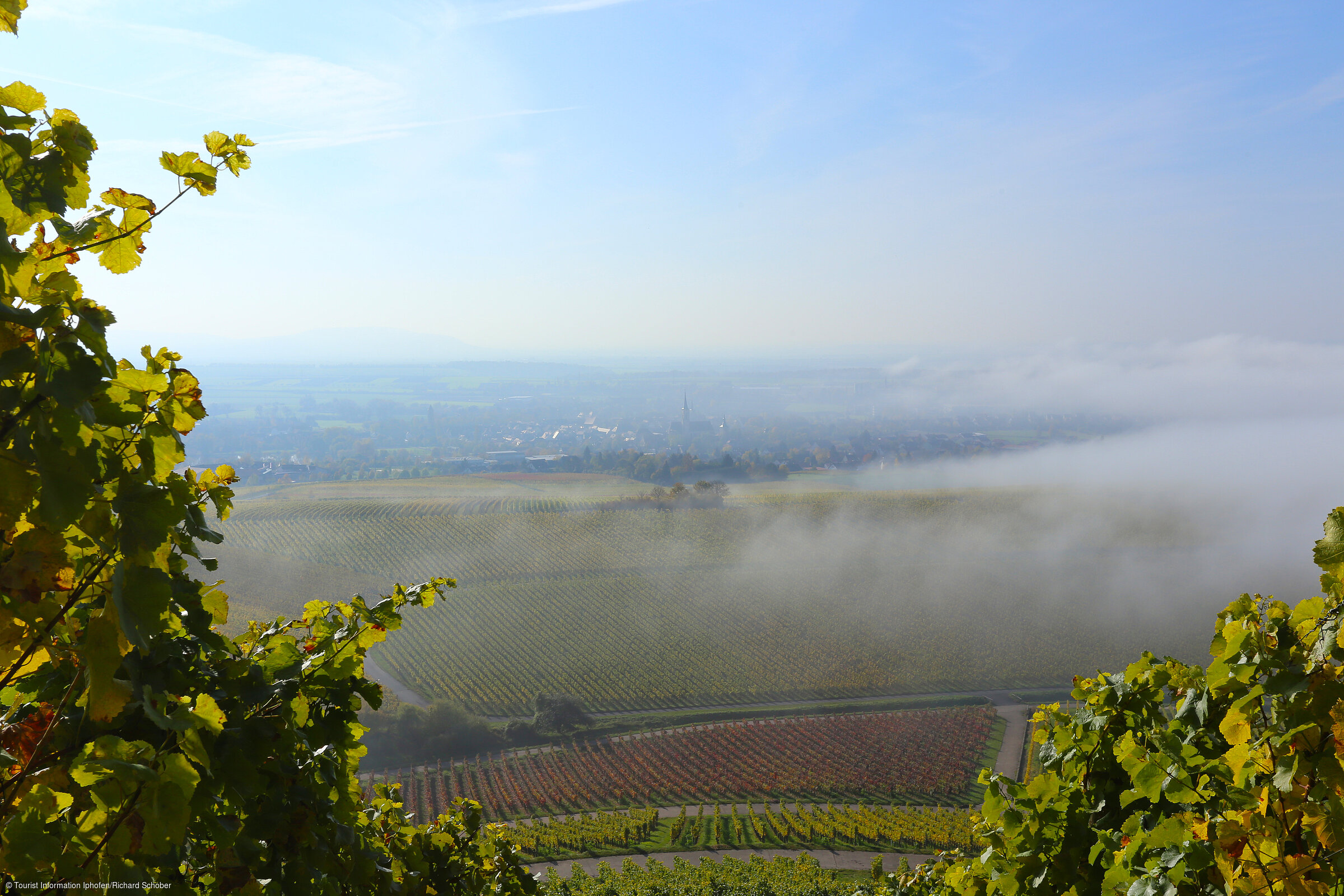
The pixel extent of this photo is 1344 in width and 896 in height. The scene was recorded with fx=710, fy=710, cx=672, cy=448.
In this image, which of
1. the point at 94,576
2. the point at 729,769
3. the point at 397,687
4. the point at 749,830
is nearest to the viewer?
the point at 94,576

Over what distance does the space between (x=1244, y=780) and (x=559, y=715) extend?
36351 millimetres

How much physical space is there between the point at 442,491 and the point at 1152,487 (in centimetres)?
8460

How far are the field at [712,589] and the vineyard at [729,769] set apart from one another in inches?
193

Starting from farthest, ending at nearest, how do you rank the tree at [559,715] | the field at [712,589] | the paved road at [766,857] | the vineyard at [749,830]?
the field at [712,589]
the tree at [559,715]
the vineyard at [749,830]
the paved road at [766,857]

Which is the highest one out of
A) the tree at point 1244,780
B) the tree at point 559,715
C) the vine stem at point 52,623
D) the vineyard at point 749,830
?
the vine stem at point 52,623

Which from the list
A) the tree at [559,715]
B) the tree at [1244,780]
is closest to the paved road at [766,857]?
the tree at [559,715]

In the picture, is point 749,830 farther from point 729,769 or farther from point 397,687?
point 397,687

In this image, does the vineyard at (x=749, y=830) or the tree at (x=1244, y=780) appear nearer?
the tree at (x=1244, y=780)

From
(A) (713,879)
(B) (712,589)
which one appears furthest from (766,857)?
(B) (712,589)

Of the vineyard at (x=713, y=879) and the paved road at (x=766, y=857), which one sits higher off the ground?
the vineyard at (x=713, y=879)

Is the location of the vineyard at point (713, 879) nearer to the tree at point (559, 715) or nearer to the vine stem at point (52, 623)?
the tree at point (559, 715)

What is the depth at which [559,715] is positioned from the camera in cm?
3525

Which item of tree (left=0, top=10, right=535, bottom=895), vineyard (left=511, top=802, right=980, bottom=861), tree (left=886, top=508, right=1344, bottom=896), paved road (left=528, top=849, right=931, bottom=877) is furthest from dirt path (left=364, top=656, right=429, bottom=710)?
tree (left=0, top=10, right=535, bottom=895)

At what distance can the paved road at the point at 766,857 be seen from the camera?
2425 cm
